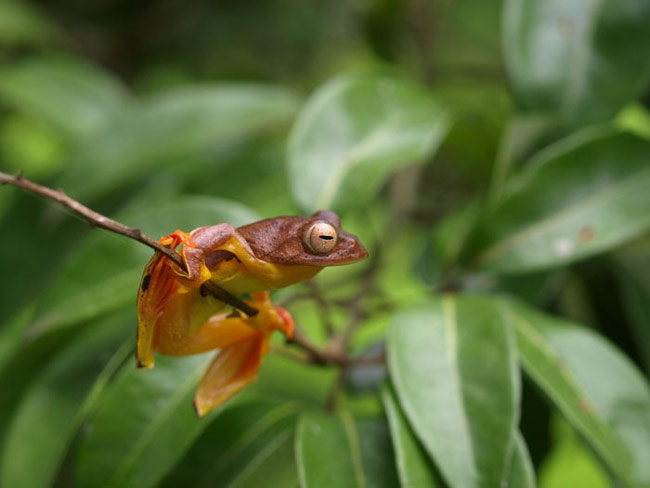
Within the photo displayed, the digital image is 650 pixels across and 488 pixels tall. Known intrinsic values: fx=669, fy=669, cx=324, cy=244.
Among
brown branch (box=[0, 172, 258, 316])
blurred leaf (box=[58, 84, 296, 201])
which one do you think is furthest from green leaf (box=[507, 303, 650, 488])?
blurred leaf (box=[58, 84, 296, 201])

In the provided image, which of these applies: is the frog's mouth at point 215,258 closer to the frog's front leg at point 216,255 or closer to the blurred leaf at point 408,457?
the frog's front leg at point 216,255

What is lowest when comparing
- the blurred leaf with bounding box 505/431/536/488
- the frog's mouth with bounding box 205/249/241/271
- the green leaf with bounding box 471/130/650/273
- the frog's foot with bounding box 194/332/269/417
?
the blurred leaf with bounding box 505/431/536/488

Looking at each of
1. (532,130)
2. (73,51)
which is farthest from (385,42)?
(73,51)

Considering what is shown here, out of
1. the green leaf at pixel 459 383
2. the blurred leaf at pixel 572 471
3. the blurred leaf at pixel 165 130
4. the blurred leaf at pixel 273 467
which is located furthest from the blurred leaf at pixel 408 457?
the blurred leaf at pixel 572 471

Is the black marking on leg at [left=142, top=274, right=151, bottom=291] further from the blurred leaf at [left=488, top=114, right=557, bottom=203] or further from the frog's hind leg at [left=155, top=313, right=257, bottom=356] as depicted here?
the blurred leaf at [left=488, top=114, right=557, bottom=203]

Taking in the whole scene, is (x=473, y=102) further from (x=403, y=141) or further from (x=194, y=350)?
(x=194, y=350)

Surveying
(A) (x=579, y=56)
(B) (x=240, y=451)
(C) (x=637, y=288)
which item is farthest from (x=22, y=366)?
(C) (x=637, y=288)

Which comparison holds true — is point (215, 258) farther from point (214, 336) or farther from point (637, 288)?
point (637, 288)
